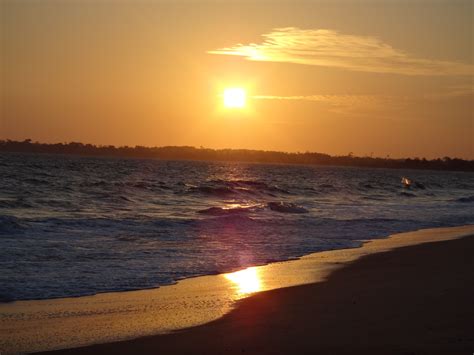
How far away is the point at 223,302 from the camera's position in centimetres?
974

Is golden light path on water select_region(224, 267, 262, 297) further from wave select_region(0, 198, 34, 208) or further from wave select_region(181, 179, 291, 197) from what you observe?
wave select_region(181, 179, 291, 197)

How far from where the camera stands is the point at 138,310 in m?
9.18

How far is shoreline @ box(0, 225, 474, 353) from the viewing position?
766cm

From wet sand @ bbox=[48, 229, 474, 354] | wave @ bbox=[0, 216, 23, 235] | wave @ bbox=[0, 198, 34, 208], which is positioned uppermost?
wet sand @ bbox=[48, 229, 474, 354]

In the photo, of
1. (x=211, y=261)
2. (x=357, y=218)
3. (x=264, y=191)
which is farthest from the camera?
(x=264, y=191)

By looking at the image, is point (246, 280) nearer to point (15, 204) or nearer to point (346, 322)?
point (346, 322)

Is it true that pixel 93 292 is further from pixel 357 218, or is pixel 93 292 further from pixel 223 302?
pixel 357 218

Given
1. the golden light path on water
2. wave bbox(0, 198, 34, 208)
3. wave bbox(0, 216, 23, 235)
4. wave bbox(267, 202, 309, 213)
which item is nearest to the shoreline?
the golden light path on water

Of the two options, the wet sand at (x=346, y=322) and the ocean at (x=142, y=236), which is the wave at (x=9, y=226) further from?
the wet sand at (x=346, y=322)

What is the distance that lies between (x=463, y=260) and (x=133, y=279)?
22.9 feet

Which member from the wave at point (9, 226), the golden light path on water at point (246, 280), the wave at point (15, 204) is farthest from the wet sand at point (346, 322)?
the wave at point (15, 204)

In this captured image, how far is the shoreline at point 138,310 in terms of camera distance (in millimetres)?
7664

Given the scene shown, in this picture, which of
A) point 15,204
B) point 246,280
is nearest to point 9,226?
point 246,280

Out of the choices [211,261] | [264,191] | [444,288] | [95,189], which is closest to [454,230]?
[211,261]
